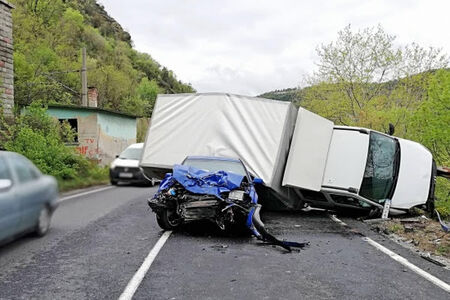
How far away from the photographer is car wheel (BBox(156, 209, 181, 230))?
26.3ft

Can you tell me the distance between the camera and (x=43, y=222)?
681cm

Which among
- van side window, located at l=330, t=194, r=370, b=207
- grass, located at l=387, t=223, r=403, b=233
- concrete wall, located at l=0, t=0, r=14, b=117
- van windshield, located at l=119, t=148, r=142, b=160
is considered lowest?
van windshield, located at l=119, t=148, r=142, b=160

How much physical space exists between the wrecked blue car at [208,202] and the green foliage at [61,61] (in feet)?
62.8

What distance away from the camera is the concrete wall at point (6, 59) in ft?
53.5

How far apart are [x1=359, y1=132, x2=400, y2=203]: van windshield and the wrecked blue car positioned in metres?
4.11

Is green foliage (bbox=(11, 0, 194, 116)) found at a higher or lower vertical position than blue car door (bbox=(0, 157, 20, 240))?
higher

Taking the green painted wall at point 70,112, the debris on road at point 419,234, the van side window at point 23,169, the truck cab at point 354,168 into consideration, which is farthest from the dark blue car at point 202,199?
the green painted wall at point 70,112

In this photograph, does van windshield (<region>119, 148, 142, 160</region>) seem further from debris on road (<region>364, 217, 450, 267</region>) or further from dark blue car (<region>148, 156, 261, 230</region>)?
debris on road (<region>364, 217, 450, 267</region>)

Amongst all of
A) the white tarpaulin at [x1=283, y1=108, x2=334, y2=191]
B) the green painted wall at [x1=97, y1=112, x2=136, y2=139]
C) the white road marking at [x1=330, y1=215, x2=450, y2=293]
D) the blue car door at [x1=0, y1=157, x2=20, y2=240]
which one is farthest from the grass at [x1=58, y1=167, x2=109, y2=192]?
→ the white road marking at [x1=330, y1=215, x2=450, y2=293]

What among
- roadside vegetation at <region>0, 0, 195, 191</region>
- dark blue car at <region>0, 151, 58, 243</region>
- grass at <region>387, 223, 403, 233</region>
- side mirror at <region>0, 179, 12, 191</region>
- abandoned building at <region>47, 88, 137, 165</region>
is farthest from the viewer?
abandoned building at <region>47, 88, 137, 165</region>

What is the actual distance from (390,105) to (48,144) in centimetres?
2388

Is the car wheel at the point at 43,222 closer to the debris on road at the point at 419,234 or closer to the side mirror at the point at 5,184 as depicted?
the side mirror at the point at 5,184

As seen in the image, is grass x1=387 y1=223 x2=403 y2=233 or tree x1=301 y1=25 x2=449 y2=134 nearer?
grass x1=387 y1=223 x2=403 y2=233

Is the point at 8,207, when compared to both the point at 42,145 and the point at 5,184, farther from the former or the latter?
the point at 42,145
